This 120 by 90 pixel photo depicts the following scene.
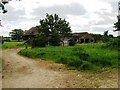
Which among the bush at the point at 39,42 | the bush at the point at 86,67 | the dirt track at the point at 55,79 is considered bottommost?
the dirt track at the point at 55,79

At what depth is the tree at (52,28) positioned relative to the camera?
184 feet

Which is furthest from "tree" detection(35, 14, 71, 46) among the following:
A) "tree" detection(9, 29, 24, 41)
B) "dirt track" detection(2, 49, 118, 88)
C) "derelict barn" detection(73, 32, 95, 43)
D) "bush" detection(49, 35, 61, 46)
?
"dirt track" detection(2, 49, 118, 88)

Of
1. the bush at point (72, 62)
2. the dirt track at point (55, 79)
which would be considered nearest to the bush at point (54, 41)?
the bush at point (72, 62)

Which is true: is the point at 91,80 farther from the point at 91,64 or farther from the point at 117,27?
the point at 117,27

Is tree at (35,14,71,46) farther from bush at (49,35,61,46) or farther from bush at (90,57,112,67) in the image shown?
bush at (90,57,112,67)

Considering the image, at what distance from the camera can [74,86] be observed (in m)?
14.9

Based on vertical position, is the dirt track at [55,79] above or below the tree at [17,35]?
below

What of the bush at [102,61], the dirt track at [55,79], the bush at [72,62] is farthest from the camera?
the bush at [102,61]

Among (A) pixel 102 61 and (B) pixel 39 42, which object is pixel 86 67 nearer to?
(A) pixel 102 61

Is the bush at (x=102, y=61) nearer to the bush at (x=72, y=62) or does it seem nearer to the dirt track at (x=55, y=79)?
the bush at (x=72, y=62)

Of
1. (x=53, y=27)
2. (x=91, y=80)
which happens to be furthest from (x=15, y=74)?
(x=53, y=27)

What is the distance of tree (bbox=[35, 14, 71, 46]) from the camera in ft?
184

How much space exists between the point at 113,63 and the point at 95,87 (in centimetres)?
905

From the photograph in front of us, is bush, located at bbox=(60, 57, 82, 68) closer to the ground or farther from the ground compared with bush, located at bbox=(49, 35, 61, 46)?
closer to the ground
